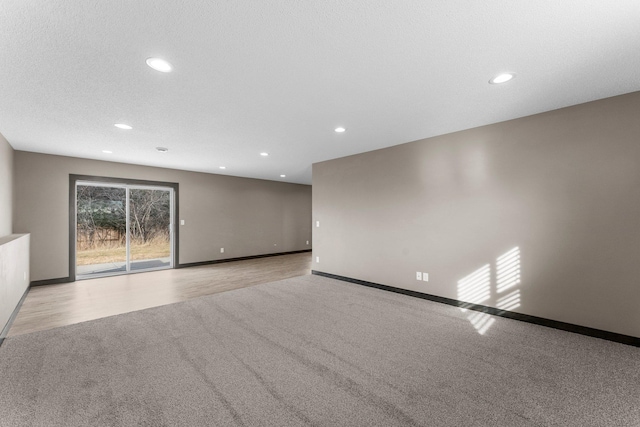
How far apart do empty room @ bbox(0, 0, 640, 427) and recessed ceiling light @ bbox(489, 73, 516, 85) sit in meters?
0.05

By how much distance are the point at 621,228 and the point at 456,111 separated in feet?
6.61

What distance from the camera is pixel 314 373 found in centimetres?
213

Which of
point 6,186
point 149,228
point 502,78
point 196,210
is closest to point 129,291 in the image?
point 149,228

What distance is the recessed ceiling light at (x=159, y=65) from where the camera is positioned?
1.99 meters

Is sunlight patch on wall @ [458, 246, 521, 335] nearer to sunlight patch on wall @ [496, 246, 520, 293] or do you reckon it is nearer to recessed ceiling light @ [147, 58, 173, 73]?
sunlight patch on wall @ [496, 246, 520, 293]

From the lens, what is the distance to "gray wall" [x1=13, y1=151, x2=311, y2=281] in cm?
478

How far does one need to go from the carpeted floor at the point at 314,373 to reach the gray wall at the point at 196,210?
299 cm

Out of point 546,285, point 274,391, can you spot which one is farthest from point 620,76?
point 274,391

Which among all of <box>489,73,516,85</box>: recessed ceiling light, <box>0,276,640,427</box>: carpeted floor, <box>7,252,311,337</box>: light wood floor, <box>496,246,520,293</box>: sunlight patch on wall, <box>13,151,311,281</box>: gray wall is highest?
<box>489,73,516,85</box>: recessed ceiling light

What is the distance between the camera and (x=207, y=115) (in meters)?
3.09

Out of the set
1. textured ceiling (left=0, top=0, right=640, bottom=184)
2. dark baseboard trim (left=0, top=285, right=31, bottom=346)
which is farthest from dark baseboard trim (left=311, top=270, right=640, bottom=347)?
dark baseboard trim (left=0, top=285, right=31, bottom=346)

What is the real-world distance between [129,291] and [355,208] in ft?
14.0

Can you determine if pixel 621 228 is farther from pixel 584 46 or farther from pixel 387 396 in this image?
pixel 387 396

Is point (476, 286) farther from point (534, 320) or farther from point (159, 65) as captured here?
point (159, 65)
